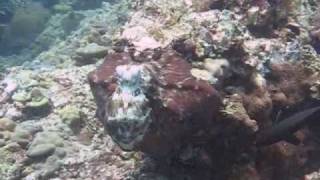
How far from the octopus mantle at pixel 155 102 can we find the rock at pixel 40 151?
5.37 ft

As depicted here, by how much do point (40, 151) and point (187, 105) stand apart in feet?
7.92

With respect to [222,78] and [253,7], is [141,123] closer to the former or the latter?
[222,78]

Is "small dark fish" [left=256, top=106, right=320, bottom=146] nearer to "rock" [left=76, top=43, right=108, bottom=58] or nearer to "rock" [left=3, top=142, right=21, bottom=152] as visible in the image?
"rock" [left=3, top=142, right=21, bottom=152]

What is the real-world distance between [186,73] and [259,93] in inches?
38.3

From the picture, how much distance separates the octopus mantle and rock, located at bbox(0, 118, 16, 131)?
2.56 metres

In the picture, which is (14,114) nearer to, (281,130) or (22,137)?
(22,137)

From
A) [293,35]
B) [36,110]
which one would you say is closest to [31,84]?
[36,110]

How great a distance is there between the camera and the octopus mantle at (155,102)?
3514mm

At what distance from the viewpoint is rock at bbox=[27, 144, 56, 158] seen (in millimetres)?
5207

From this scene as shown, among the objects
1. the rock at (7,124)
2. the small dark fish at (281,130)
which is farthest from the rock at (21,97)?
the small dark fish at (281,130)

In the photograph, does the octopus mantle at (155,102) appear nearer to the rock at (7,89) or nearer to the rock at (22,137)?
the rock at (22,137)

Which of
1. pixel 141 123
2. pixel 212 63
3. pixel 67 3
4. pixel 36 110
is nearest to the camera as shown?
pixel 141 123

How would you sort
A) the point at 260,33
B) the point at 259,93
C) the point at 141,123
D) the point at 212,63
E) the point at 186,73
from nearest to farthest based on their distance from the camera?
1. the point at 141,123
2. the point at 186,73
3. the point at 212,63
4. the point at 259,93
5. the point at 260,33

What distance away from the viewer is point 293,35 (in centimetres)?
544
